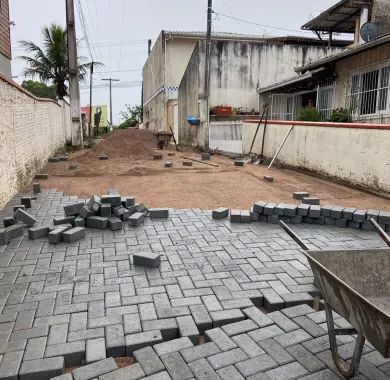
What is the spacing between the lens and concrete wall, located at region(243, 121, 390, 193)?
325 inches

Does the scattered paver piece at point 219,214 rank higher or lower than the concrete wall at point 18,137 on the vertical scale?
lower

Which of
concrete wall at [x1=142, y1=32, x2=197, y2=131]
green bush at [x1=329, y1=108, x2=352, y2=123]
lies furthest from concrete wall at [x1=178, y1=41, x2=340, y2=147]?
green bush at [x1=329, y1=108, x2=352, y2=123]

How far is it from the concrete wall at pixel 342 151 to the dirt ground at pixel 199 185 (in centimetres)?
35

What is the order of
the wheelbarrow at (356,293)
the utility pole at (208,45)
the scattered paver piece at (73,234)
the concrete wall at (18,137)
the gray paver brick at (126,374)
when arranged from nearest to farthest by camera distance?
the wheelbarrow at (356,293), the gray paver brick at (126,374), the scattered paver piece at (73,234), the concrete wall at (18,137), the utility pole at (208,45)

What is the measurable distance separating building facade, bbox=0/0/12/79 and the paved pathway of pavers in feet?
31.6

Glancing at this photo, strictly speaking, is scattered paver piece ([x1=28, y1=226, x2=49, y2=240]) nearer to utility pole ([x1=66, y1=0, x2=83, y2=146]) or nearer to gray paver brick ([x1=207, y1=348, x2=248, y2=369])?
gray paver brick ([x1=207, y1=348, x2=248, y2=369])

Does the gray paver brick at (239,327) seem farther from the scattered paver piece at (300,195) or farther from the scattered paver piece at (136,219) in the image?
the scattered paver piece at (300,195)

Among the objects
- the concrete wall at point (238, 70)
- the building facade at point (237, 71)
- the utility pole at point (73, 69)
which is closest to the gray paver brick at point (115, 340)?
the building facade at point (237, 71)

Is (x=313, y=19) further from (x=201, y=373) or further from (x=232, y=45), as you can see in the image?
(x=201, y=373)

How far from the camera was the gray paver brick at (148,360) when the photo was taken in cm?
256

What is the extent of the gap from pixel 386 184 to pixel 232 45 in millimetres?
14437

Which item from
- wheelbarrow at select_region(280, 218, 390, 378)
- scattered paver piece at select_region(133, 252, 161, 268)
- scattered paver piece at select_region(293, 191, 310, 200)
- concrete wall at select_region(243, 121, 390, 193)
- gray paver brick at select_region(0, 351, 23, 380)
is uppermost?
concrete wall at select_region(243, 121, 390, 193)

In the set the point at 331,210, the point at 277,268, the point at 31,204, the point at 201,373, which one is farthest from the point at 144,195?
the point at 201,373

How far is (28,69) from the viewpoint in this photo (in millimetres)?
25266
